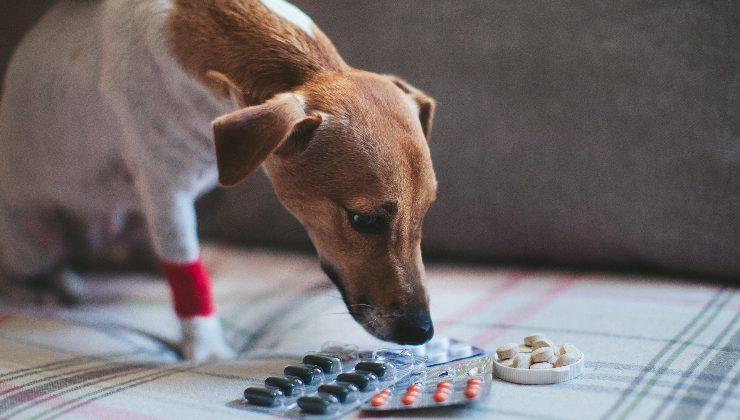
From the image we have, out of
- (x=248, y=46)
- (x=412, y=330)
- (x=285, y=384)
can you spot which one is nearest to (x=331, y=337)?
(x=412, y=330)

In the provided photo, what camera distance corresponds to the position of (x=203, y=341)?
60.9 inches

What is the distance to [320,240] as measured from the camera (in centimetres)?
140

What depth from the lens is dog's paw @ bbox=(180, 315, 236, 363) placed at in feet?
4.99

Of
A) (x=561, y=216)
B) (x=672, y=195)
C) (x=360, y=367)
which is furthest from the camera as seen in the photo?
(x=561, y=216)

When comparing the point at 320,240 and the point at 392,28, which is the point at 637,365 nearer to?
the point at 320,240

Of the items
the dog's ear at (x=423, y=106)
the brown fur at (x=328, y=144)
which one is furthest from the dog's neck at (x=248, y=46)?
the dog's ear at (x=423, y=106)

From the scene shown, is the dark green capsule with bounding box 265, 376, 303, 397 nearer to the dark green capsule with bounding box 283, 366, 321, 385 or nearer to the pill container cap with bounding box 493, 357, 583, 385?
the dark green capsule with bounding box 283, 366, 321, 385

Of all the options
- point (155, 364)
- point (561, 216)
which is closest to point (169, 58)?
point (155, 364)

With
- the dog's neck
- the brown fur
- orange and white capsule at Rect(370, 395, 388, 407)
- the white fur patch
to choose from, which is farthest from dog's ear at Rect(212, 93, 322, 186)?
orange and white capsule at Rect(370, 395, 388, 407)

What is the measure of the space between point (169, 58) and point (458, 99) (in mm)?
730

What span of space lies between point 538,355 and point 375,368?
258 millimetres

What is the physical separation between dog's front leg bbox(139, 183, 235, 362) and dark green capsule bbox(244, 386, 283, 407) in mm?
430

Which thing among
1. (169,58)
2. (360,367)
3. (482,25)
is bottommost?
(360,367)

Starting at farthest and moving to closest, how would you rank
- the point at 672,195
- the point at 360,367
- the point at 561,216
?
the point at 561,216 → the point at 672,195 → the point at 360,367
